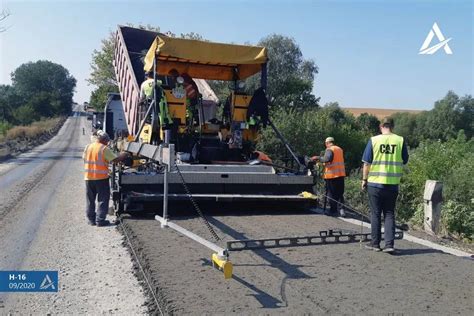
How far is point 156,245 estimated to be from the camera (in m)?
5.88

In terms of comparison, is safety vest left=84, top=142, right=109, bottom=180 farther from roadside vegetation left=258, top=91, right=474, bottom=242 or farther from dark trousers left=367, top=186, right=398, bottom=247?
dark trousers left=367, top=186, right=398, bottom=247

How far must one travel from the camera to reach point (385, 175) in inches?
228

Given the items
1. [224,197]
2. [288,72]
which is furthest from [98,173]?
[288,72]

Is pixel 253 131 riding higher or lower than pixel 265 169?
higher

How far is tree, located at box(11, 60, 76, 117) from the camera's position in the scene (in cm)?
9206

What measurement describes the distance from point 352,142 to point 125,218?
493 inches

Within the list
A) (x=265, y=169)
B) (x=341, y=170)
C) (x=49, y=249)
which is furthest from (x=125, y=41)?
(x=49, y=249)

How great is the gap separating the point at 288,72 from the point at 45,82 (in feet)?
259

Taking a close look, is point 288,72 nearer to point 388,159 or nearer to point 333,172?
point 333,172

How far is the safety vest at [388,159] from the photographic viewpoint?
227 inches

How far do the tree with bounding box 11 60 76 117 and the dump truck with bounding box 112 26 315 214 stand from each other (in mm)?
82392

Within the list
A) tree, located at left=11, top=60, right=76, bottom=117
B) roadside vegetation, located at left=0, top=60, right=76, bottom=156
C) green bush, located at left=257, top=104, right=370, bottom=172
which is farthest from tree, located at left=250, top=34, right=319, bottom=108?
tree, located at left=11, top=60, right=76, bottom=117

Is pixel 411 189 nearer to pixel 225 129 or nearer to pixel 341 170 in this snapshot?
pixel 341 170

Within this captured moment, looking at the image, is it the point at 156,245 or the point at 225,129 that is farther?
the point at 225,129
